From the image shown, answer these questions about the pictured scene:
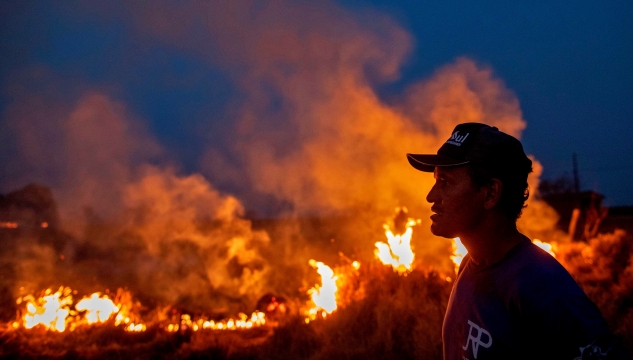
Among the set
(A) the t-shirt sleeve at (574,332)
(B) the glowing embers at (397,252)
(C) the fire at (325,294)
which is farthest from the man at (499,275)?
(B) the glowing embers at (397,252)

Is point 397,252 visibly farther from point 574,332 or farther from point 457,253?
point 574,332

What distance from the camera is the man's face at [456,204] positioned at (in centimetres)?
204

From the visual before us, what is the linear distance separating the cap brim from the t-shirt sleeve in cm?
62

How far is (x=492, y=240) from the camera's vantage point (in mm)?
1995

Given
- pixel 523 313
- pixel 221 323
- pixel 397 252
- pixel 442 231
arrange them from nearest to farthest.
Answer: pixel 523 313
pixel 442 231
pixel 221 323
pixel 397 252

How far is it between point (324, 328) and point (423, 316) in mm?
1571

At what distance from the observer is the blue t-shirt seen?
1.53 m

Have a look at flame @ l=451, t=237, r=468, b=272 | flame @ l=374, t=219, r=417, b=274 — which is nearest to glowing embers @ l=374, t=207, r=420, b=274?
flame @ l=374, t=219, r=417, b=274

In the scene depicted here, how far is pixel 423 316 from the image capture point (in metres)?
7.39

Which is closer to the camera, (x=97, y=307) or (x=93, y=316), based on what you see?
(x=93, y=316)

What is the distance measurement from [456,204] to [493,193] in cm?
14

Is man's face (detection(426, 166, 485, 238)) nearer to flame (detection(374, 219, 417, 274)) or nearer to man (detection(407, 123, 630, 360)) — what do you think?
man (detection(407, 123, 630, 360))

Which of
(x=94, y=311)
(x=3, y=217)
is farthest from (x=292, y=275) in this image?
(x=3, y=217)

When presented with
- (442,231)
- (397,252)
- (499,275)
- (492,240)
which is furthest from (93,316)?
(499,275)
